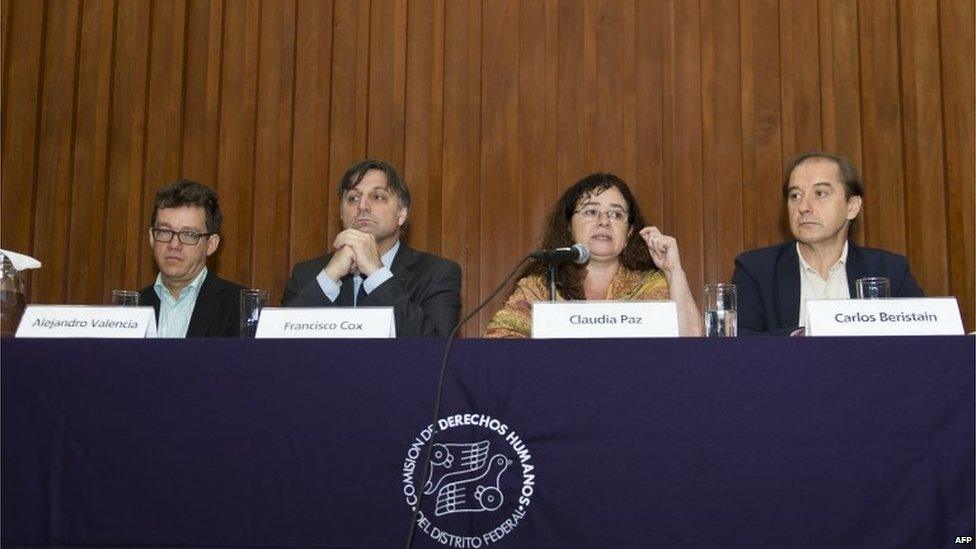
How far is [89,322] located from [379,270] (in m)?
0.83

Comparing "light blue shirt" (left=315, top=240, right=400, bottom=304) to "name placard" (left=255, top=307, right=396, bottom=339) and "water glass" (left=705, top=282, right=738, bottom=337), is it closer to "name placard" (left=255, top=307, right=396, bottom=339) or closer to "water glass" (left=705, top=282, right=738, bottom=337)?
"name placard" (left=255, top=307, right=396, bottom=339)

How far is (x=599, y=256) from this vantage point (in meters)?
2.86

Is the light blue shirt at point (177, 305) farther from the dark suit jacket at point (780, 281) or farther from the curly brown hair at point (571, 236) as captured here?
the dark suit jacket at point (780, 281)

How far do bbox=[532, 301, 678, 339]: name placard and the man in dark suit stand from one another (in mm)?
597

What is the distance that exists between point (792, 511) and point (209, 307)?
6.43ft

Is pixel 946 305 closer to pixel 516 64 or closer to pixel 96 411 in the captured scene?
pixel 96 411

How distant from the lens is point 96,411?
1773 millimetres

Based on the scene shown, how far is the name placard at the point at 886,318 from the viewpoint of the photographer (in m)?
1.80

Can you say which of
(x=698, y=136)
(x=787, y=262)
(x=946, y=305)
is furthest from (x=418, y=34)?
(x=946, y=305)

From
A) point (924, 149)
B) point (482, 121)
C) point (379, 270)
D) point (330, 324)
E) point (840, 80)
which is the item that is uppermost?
point (840, 80)

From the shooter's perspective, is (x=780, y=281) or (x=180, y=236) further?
(x=180, y=236)

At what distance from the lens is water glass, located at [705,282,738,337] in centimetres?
209

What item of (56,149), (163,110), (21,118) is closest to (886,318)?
(163,110)

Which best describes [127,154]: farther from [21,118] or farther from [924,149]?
[924,149]
